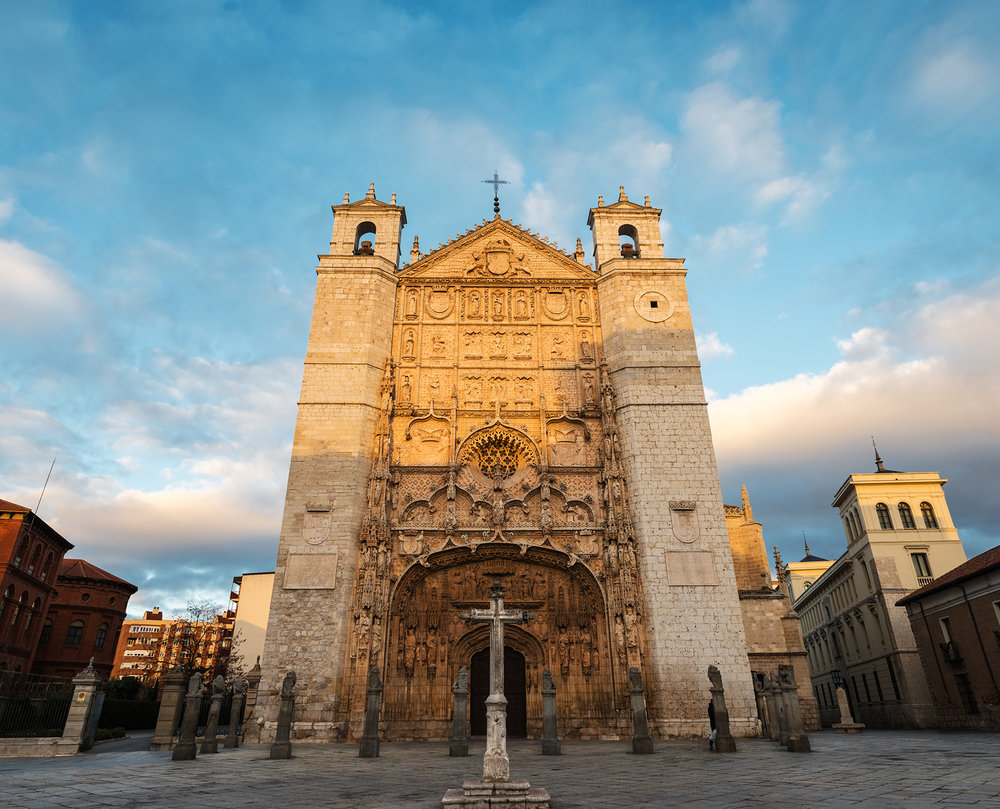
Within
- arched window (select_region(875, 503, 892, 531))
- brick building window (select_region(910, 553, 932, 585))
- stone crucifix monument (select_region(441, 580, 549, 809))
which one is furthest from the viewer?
arched window (select_region(875, 503, 892, 531))

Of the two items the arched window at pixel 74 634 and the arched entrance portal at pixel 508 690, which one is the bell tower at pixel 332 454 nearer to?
the arched entrance portal at pixel 508 690

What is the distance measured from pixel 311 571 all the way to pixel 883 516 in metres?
27.7

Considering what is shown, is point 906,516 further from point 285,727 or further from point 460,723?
point 285,727

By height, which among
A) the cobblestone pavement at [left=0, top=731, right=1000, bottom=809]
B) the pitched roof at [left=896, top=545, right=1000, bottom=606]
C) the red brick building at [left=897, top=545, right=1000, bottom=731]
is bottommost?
the cobblestone pavement at [left=0, top=731, right=1000, bottom=809]

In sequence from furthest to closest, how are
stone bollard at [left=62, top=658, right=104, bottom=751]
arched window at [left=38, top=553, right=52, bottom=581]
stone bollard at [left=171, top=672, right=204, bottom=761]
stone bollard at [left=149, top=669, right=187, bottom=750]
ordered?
1. arched window at [left=38, top=553, right=52, bottom=581]
2. stone bollard at [left=149, top=669, right=187, bottom=750]
3. stone bollard at [left=62, top=658, right=104, bottom=751]
4. stone bollard at [left=171, top=672, right=204, bottom=761]

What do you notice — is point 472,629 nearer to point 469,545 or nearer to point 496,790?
point 469,545

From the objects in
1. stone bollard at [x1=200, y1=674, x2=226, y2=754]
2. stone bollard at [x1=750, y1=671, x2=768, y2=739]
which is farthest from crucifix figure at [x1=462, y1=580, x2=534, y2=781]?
stone bollard at [x1=750, y1=671, x2=768, y2=739]

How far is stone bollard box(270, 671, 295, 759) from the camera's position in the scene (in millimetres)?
12703

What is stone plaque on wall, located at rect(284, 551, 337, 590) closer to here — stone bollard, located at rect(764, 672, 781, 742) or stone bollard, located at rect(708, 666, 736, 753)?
stone bollard, located at rect(708, 666, 736, 753)

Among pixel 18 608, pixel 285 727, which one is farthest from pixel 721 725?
pixel 18 608

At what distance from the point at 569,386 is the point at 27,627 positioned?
31.8 meters

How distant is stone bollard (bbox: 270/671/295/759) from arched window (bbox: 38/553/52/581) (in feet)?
94.7

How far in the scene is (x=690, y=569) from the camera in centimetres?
1823

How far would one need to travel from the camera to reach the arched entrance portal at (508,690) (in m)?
18.2
